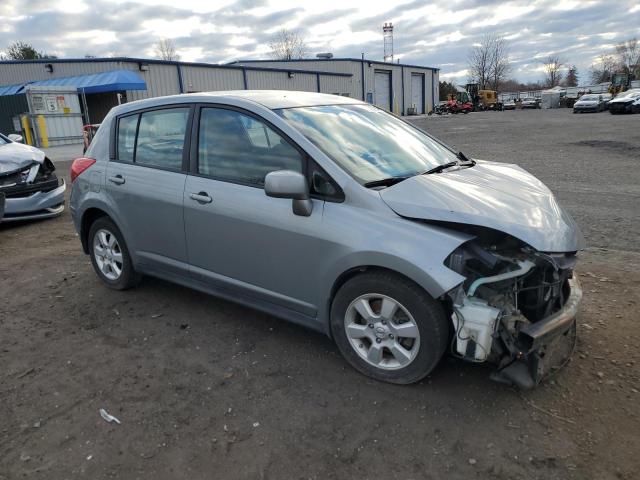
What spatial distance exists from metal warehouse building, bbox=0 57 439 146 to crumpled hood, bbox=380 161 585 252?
74.0 ft

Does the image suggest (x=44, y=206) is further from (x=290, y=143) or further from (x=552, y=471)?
(x=552, y=471)

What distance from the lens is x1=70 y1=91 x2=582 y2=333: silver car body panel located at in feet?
9.27

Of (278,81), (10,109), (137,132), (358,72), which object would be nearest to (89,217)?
(137,132)

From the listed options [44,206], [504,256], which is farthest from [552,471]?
[44,206]

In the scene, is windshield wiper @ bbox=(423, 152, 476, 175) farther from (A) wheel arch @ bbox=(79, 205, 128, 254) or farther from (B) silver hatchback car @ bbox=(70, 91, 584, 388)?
(A) wheel arch @ bbox=(79, 205, 128, 254)

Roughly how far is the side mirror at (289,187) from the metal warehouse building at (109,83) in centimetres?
2206

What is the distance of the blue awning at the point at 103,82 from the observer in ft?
85.0

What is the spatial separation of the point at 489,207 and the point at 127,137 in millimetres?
3186

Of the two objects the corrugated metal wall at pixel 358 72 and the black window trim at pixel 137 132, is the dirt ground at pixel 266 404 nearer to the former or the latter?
the black window trim at pixel 137 132

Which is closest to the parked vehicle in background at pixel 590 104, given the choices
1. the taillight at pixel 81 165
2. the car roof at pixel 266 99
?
A: the car roof at pixel 266 99

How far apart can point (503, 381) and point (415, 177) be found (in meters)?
1.33

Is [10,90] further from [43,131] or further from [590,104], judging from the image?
[590,104]

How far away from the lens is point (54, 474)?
248 cm

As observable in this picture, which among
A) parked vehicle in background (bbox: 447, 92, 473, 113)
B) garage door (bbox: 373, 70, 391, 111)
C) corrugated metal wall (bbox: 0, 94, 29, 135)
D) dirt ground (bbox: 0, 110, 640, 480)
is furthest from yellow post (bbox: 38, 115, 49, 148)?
parked vehicle in background (bbox: 447, 92, 473, 113)
